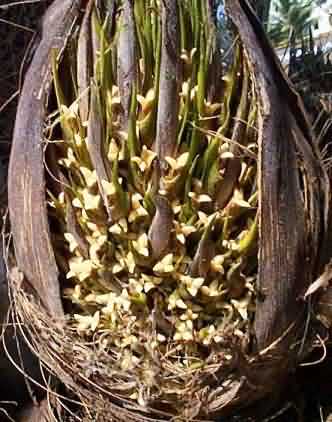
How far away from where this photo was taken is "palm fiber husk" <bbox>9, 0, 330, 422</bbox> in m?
0.87

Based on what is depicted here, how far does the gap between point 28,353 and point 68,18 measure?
50 cm

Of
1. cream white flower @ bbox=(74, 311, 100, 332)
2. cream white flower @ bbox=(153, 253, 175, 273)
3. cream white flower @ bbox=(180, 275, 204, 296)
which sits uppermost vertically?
cream white flower @ bbox=(153, 253, 175, 273)

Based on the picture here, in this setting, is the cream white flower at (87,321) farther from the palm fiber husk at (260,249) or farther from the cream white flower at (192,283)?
the cream white flower at (192,283)

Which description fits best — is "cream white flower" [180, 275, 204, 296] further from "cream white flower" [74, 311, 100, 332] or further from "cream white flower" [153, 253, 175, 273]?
"cream white flower" [74, 311, 100, 332]

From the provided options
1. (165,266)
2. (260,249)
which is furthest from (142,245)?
(260,249)

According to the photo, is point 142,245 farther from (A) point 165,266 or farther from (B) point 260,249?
(B) point 260,249

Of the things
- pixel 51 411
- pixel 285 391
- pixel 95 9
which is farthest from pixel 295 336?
pixel 95 9

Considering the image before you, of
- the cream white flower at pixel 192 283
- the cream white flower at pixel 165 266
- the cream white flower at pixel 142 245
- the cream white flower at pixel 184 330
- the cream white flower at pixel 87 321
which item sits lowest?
the cream white flower at pixel 184 330

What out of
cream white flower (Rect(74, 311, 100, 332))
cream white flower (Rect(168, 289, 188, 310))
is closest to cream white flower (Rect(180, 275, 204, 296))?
cream white flower (Rect(168, 289, 188, 310))

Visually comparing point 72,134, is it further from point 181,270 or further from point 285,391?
point 285,391

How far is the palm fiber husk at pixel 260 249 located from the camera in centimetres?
87

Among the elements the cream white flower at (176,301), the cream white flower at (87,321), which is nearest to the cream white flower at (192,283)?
the cream white flower at (176,301)

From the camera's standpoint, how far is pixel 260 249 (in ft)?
2.84

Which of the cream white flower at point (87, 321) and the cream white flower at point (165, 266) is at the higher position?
the cream white flower at point (165, 266)
